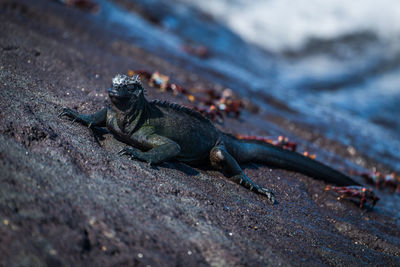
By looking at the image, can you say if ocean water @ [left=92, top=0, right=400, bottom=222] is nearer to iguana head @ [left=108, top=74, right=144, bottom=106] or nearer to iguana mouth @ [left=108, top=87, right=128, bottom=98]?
iguana head @ [left=108, top=74, right=144, bottom=106]

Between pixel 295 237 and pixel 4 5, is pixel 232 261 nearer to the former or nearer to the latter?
pixel 295 237

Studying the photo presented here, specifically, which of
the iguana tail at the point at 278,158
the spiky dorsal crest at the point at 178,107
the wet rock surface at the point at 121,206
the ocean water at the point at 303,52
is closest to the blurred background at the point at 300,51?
the ocean water at the point at 303,52

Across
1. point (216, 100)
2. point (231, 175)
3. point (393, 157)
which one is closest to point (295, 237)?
point (231, 175)

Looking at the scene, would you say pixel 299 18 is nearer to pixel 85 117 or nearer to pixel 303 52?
pixel 303 52

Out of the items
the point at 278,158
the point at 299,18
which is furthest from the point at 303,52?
the point at 278,158

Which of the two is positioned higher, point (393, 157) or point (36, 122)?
point (393, 157)

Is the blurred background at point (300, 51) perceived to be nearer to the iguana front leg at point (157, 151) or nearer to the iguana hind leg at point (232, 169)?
the iguana hind leg at point (232, 169)

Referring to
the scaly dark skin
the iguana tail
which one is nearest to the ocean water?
the iguana tail
